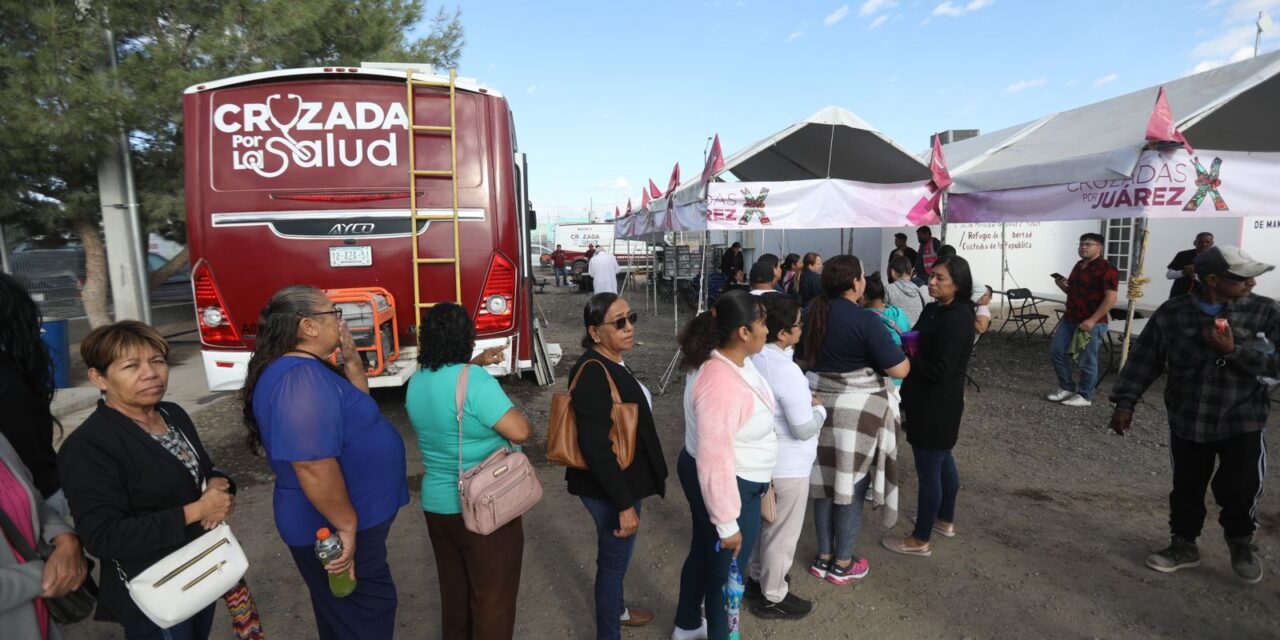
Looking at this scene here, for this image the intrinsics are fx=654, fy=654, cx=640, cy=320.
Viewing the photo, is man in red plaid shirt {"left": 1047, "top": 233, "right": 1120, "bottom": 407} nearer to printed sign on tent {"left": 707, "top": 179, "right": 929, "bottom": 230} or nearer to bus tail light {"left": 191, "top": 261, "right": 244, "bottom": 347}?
printed sign on tent {"left": 707, "top": 179, "right": 929, "bottom": 230}

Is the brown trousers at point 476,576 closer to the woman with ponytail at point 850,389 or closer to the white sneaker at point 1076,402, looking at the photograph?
the woman with ponytail at point 850,389

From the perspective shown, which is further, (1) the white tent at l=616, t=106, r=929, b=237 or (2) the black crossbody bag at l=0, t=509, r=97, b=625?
(1) the white tent at l=616, t=106, r=929, b=237

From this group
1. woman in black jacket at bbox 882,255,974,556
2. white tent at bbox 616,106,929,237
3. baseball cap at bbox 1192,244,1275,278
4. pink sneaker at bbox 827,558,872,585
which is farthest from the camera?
white tent at bbox 616,106,929,237

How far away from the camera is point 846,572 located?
3.36m

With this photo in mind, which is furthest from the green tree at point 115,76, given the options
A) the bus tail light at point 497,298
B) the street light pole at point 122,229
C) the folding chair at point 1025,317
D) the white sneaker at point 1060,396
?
the folding chair at point 1025,317

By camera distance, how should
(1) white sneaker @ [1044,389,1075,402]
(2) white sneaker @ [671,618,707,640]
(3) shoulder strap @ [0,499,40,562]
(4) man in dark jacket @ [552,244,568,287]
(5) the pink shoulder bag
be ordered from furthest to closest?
(4) man in dark jacket @ [552,244,568,287], (1) white sneaker @ [1044,389,1075,402], (2) white sneaker @ [671,618,707,640], (5) the pink shoulder bag, (3) shoulder strap @ [0,499,40,562]

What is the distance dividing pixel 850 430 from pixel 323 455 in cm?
230

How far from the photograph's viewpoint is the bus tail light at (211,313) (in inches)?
188

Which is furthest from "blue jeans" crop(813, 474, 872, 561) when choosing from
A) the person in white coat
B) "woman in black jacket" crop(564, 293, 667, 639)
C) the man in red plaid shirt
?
the person in white coat

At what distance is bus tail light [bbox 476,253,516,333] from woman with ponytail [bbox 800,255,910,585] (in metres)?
2.69

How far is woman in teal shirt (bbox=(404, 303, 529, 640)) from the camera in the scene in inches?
87.0

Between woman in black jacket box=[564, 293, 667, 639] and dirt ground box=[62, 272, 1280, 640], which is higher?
woman in black jacket box=[564, 293, 667, 639]

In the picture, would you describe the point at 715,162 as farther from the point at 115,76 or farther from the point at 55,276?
the point at 55,276

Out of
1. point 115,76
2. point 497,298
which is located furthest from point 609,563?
point 115,76
